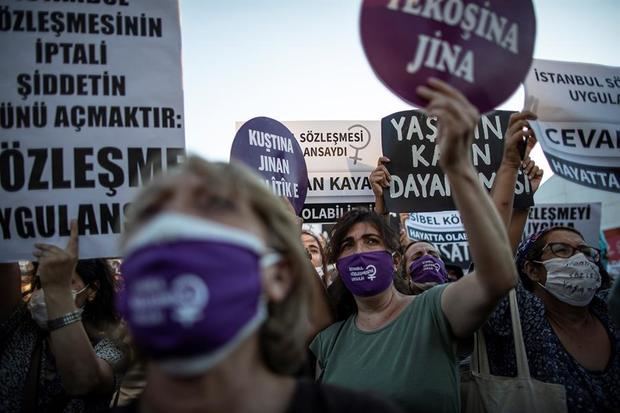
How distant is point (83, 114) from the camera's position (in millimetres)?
2748

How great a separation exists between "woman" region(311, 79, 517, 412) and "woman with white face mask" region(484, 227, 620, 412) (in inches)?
23.9

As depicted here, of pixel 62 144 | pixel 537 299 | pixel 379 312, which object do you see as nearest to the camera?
pixel 62 144

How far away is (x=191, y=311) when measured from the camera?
3.73ft

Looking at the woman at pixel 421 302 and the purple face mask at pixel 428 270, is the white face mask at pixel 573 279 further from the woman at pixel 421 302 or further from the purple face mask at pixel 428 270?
the purple face mask at pixel 428 270

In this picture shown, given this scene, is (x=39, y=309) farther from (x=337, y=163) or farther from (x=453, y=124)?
(x=337, y=163)

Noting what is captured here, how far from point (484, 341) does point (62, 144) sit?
2.49m

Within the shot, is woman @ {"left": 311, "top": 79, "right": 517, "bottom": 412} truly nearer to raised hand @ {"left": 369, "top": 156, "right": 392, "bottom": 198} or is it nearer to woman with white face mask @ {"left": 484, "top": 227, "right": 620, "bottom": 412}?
woman with white face mask @ {"left": 484, "top": 227, "right": 620, "bottom": 412}

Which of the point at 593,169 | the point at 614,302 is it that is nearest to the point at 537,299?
the point at 614,302

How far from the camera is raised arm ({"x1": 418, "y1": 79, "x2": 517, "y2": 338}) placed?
5.60 feet

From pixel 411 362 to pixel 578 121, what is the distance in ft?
8.83

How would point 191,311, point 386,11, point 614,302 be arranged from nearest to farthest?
point 191,311 < point 386,11 < point 614,302

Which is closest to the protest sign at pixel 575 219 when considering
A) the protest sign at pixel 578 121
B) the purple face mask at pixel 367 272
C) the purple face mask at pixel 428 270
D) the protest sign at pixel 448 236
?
the protest sign at pixel 448 236

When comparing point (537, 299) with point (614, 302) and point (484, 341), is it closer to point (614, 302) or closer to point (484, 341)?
point (484, 341)

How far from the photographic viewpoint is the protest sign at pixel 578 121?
3.90 m
